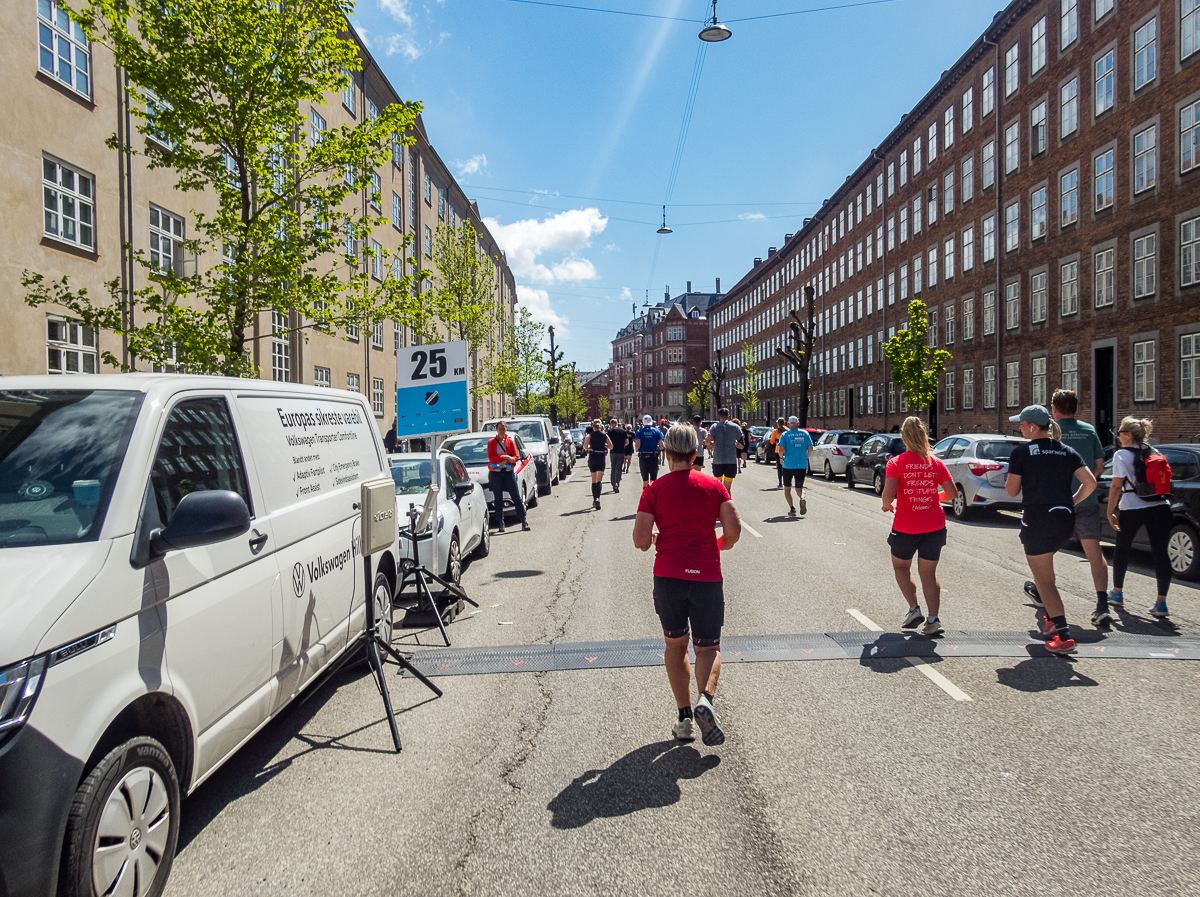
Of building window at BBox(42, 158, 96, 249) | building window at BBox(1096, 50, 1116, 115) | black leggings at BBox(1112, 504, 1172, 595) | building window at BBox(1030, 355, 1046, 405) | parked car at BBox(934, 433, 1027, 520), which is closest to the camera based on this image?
black leggings at BBox(1112, 504, 1172, 595)

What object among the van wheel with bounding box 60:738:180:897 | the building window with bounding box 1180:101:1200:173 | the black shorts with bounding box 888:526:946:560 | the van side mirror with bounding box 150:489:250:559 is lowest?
the van wheel with bounding box 60:738:180:897

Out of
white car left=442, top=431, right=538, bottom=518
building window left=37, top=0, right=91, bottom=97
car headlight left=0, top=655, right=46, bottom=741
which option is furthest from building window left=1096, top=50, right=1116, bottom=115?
car headlight left=0, top=655, right=46, bottom=741

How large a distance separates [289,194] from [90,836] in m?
11.7

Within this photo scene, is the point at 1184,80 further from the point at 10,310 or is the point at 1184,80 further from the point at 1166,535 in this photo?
the point at 10,310

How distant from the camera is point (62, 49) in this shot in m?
13.8

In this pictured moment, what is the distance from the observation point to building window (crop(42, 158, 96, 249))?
1348cm

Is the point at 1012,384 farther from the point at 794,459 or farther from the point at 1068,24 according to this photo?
the point at 794,459

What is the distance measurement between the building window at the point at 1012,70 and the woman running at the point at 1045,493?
32.9m

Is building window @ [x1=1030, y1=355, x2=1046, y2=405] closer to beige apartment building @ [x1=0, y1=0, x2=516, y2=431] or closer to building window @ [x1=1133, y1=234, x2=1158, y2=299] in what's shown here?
building window @ [x1=1133, y1=234, x2=1158, y2=299]

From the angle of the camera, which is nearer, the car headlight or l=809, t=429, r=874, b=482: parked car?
the car headlight

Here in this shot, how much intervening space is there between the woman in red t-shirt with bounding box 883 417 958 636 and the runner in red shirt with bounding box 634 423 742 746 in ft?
8.83

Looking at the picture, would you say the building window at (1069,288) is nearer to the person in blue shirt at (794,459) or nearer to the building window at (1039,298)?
the building window at (1039,298)

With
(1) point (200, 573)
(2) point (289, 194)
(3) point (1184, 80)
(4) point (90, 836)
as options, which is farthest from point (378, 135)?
(3) point (1184, 80)

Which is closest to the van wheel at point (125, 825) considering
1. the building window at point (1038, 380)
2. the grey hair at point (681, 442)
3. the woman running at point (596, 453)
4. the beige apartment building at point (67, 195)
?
the grey hair at point (681, 442)
